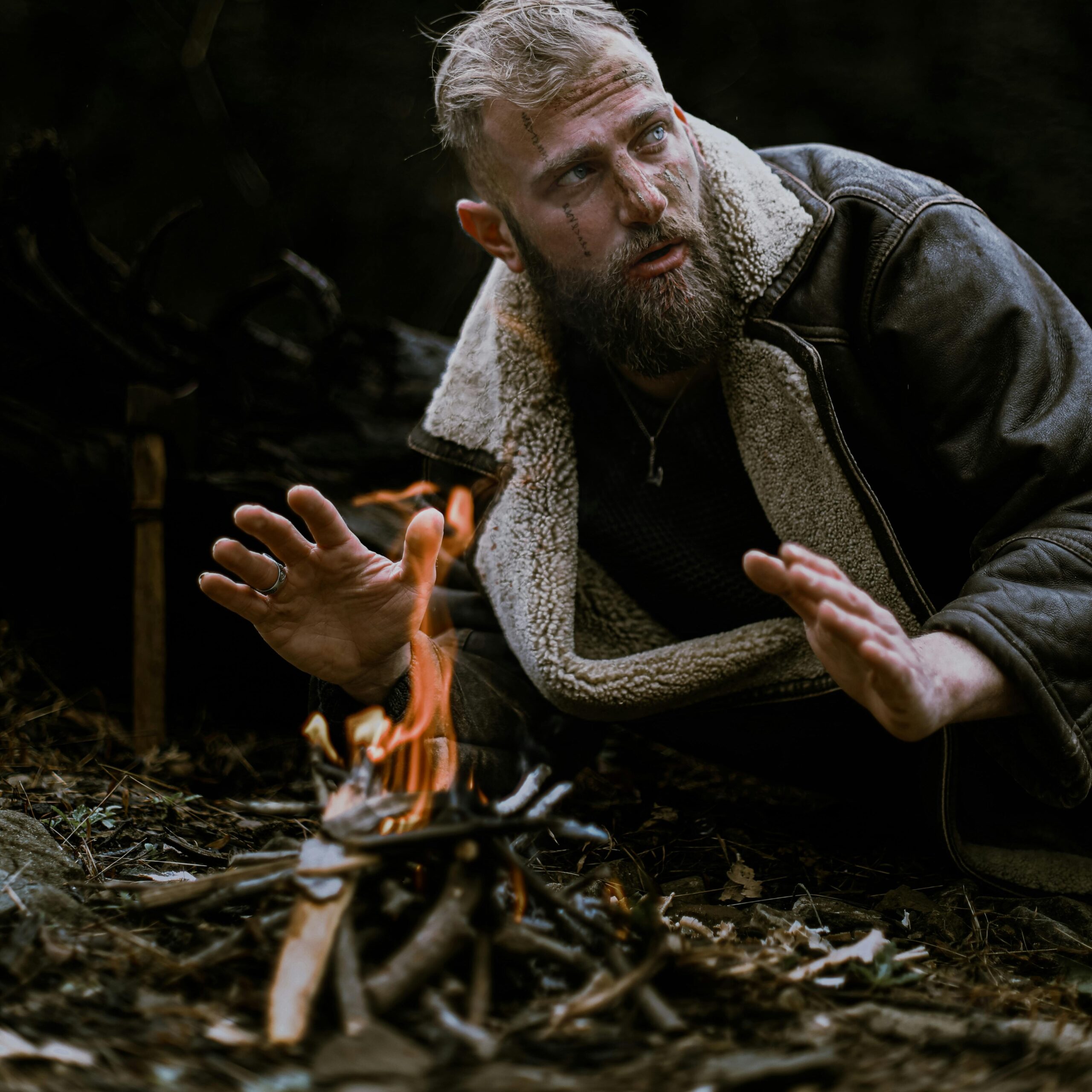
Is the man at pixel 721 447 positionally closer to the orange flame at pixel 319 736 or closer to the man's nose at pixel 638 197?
the man's nose at pixel 638 197

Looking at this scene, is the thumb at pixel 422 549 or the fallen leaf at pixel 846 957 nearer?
the fallen leaf at pixel 846 957

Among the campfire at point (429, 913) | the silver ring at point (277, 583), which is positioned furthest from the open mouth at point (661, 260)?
the campfire at point (429, 913)

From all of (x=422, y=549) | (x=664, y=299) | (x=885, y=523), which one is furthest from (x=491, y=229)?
(x=885, y=523)

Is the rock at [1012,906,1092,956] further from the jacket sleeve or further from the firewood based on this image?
the firewood

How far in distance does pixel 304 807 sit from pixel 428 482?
4.64 ft

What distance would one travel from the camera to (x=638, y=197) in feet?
7.05

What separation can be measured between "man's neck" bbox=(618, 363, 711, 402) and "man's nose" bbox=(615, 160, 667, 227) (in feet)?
1.28

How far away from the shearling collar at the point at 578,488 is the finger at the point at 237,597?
29.5 inches

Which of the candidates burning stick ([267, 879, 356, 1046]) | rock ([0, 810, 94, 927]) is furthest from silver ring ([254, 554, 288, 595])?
burning stick ([267, 879, 356, 1046])

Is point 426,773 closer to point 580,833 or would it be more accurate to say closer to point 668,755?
point 580,833

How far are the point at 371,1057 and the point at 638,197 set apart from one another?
181 cm

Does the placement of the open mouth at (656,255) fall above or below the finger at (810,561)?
above

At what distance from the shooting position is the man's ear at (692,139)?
90.6 inches

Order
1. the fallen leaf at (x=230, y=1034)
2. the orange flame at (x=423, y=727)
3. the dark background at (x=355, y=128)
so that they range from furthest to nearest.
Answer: the dark background at (x=355, y=128), the orange flame at (x=423, y=727), the fallen leaf at (x=230, y=1034)
